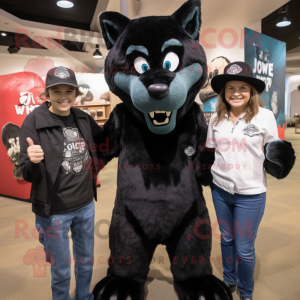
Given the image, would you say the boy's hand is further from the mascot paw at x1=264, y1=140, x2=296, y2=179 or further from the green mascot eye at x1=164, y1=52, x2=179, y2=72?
the mascot paw at x1=264, y1=140, x2=296, y2=179

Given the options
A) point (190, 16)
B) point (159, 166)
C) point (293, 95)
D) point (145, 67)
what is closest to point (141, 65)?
point (145, 67)

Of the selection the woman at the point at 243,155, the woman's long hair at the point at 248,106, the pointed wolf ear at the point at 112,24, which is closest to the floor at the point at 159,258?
the woman at the point at 243,155

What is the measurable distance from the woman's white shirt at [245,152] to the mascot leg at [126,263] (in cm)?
60

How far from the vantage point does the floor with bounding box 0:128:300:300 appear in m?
1.83

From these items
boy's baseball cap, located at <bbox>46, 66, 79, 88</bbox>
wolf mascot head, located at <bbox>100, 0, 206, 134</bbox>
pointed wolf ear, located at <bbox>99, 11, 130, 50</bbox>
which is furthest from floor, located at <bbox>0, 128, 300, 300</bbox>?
pointed wolf ear, located at <bbox>99, 11, 130, 50</bbox>

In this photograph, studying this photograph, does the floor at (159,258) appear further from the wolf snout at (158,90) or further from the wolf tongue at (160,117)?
the wolf snout at (158,90)

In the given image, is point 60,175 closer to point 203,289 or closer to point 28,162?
point 28,162

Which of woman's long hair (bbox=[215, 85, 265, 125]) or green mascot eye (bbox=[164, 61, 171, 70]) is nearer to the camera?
green mascot eye (bbox=[164, 61, 171, 70])

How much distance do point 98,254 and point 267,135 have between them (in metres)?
1.80

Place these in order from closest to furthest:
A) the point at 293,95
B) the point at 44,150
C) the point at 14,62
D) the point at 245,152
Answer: the point at 44,150 → the point at 245,152 → the point at 14,62 → the point at 293,95

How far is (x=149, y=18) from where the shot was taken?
4.33 feet

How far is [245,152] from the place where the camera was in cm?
143

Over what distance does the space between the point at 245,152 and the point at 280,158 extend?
0.19 metres

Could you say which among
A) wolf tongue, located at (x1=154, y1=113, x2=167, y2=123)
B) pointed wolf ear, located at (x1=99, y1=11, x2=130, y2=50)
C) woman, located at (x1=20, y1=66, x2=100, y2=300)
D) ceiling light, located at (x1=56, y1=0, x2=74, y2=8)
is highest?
ceiling light, located at (x1=56, y1=0, x2=74, y2=8)
